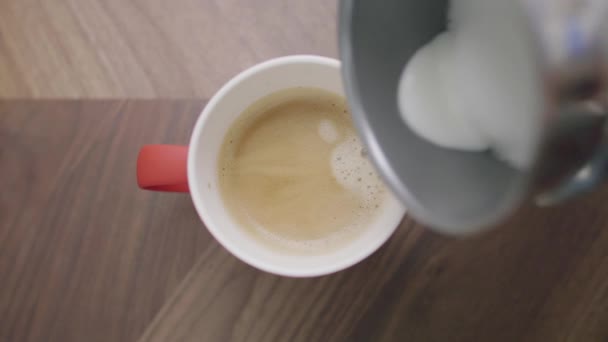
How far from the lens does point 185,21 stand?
0.54 m

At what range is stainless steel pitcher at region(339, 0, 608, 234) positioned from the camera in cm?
21

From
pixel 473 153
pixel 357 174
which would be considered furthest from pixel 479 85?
pixel 357 174

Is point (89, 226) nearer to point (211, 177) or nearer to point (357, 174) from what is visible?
point (211, 177)

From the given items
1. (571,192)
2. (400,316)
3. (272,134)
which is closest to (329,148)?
(272,134)

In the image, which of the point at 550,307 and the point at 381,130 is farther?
the point at 550,307

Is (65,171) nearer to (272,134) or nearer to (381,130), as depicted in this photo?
(272,134)

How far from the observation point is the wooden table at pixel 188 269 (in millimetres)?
480

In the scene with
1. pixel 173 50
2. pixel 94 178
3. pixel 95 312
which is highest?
pixel 173 50

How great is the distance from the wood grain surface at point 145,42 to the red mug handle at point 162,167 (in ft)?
0.31

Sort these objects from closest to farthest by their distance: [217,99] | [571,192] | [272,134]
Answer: [571,192] < [217,99] < [272,134]

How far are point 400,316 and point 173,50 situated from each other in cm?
36

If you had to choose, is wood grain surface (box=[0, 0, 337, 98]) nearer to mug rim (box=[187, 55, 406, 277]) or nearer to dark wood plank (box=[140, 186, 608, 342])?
mug rim (box=[187, 55, 406, 277])

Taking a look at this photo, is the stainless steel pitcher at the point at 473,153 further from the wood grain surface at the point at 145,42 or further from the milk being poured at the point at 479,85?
the wood grain surface at the point at 145,42

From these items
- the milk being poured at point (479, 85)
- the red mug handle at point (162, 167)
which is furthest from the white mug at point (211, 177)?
the milk being poured at point (479, 85)
